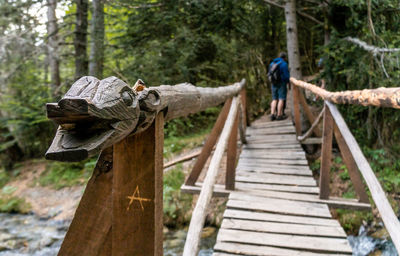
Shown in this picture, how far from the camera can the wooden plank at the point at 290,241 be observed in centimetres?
273

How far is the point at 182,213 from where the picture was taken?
20.5ft

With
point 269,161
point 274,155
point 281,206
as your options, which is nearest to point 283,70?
point 274,155

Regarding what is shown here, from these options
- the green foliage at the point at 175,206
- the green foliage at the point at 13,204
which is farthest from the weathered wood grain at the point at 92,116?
the green foliage at the point at 13,204

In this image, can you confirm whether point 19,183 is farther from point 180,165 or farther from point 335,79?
point 335,79

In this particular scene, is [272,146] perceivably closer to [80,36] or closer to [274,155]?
[274,155]

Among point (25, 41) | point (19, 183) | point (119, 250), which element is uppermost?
point (25, 41)

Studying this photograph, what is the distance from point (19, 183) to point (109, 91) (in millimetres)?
10043

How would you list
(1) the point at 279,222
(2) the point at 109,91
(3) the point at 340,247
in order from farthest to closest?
(1) the point at 279,222 < (3) the point at 340,247 < (2) the point at 109,91

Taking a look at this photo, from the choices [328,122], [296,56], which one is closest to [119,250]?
[328,122]

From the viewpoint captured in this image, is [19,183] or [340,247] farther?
[19,183]

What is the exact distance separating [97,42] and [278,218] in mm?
5320

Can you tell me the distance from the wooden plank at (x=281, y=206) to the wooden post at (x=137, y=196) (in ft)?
8.36

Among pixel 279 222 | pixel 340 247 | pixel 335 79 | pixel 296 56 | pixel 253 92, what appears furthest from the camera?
pixel 253 92

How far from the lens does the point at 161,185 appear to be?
48.7 inches
